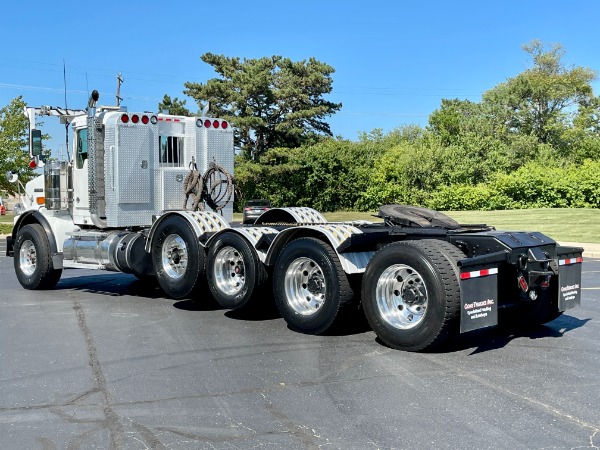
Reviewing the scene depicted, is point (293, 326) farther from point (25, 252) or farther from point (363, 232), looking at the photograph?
point (25, 252)

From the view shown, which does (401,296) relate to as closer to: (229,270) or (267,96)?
(229,270)

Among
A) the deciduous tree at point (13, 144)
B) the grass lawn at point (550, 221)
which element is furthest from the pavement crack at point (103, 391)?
the deciduous tree at point (13, 144)

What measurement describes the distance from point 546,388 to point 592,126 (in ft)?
200

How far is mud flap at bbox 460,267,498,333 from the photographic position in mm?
6562

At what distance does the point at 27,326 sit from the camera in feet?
29.2

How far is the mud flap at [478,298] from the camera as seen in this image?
6.56m

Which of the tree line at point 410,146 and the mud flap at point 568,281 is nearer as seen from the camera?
the mud flap at point 568,281

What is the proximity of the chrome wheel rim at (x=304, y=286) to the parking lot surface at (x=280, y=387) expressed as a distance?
362 millimetres

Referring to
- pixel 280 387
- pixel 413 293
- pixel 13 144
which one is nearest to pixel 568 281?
pixel 413 293

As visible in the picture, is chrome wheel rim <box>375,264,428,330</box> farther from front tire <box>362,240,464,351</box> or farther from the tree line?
the tree line

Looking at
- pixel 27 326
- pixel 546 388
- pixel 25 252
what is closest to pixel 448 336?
pixel 546 388

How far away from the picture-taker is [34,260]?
41.1 ft

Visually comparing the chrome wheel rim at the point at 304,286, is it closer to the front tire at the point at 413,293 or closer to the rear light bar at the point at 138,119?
the front tire at the point at 413,293

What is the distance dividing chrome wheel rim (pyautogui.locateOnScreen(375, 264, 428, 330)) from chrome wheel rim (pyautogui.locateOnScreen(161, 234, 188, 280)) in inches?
144
